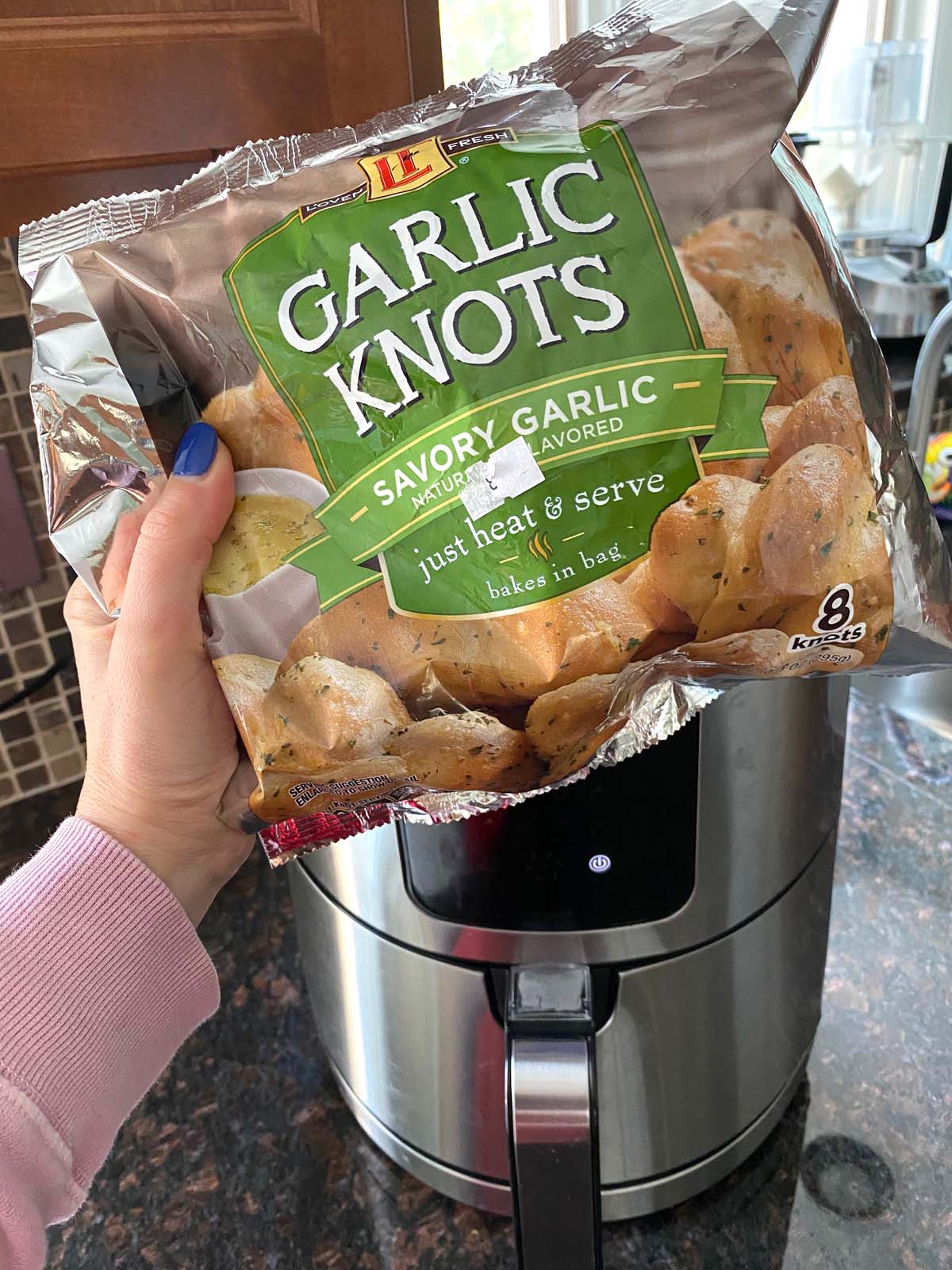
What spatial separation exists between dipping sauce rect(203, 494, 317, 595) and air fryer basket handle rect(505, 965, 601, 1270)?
0.23 meters

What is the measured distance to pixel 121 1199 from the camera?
1.87 ft

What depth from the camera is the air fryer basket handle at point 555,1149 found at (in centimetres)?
41

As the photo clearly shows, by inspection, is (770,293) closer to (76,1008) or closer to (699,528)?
(699,528)

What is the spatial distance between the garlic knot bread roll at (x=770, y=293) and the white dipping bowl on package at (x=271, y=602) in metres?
0.16

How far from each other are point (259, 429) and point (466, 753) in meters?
0.15

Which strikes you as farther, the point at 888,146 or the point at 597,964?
the point at 888,146

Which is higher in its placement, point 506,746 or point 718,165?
point 718,165

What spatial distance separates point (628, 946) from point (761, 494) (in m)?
0.23

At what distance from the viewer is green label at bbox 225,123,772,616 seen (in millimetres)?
346

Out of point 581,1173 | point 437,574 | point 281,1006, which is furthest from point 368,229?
point 281,1006

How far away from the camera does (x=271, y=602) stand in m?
0.37

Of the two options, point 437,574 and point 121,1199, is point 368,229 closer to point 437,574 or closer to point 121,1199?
point 437,574

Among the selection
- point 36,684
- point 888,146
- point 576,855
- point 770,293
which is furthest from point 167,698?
point 888,146

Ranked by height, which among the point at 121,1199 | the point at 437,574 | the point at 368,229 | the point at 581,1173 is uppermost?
the point at 368,229
